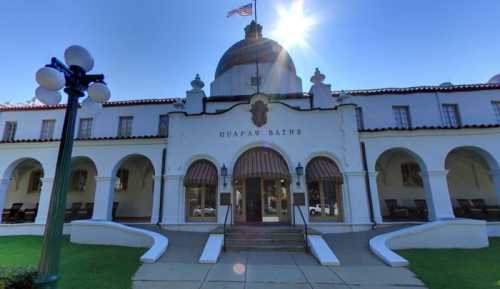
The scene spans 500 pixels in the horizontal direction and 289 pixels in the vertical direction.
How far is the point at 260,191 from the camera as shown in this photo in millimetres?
15625

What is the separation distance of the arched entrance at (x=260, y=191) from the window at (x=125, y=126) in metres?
11.1

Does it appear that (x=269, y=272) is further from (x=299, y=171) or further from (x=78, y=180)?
(x=78, y=180)

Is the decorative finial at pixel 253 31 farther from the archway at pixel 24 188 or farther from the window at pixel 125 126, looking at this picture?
the archway at pixel 24 188

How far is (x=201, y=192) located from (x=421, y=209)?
50.4 feet

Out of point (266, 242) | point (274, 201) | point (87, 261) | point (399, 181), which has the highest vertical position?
point (399, 181)

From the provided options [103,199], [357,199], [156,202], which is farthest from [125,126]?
[357,199]

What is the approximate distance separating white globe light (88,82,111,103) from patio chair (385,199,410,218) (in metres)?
18.4

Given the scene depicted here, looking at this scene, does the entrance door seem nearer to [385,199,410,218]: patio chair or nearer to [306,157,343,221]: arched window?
[306,157,343,221]: arched window

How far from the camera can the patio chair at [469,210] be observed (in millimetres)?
16609

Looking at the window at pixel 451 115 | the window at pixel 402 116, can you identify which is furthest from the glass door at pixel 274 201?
the window at pixel 451 115

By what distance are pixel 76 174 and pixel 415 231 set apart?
80.0 feet

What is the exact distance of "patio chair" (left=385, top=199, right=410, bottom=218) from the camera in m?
16.6

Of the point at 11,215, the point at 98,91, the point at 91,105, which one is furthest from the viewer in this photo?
the point at 11,215

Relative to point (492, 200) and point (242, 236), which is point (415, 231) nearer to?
point (242, 236)
